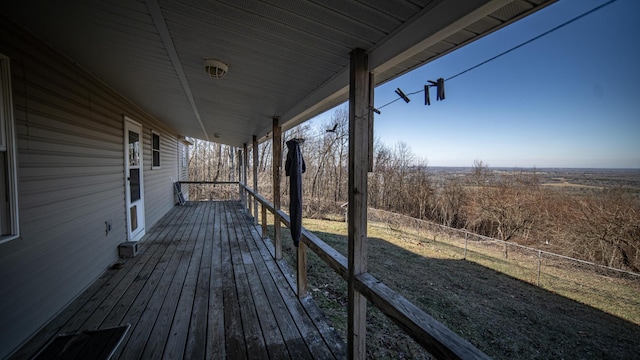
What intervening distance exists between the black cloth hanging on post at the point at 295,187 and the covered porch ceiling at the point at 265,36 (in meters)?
0.53

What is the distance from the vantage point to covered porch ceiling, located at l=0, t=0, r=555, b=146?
1.13 metres

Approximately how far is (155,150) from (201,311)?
526cm

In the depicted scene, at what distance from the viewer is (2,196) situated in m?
1.77

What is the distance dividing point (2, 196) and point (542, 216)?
610 inches

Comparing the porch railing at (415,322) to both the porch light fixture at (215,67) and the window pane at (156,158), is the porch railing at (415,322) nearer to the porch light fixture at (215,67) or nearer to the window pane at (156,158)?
the porch light fixture at (215,67)

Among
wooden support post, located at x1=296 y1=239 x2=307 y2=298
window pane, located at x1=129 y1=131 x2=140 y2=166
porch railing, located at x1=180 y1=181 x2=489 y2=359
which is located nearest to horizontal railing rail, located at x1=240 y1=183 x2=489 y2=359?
porch railing, located at x1=180 y1=181 x2=489 y2=359

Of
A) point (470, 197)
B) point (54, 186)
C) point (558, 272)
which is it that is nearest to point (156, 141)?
point (54, 186)

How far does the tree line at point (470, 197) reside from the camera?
8.52 metres

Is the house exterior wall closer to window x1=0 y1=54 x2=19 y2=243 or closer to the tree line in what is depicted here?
window x1=0 y1=54 x2=19 y2=243

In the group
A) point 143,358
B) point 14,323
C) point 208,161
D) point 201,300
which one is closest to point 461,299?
point 201,300

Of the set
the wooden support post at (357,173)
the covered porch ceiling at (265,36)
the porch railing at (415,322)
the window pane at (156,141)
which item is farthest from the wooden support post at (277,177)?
the window pane at (156,141)

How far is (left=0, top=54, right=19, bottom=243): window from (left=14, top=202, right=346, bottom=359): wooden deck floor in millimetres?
966

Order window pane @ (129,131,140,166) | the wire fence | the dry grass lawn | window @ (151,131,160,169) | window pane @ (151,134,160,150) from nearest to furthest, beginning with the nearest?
the dry grass lawn
window pane @ (129,131,140,166)
window @ (151,131,160,169)
window pane @ (151,134,160,150)
the wire fence

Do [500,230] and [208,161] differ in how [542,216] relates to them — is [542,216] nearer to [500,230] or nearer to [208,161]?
[500,230]
